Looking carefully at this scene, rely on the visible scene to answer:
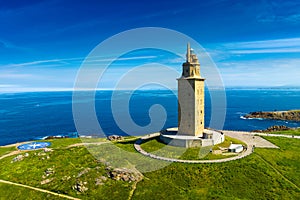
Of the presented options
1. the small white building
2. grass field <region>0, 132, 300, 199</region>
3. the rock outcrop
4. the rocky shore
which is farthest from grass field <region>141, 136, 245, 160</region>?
the rocky shore

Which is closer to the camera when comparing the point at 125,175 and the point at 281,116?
the point at 125,175

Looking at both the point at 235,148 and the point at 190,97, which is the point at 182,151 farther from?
the point at 190,97

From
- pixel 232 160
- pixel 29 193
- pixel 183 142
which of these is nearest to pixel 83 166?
pixel 29 193

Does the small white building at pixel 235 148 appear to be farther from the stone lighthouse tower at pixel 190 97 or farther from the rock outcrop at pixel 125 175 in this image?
the rock outcrop at pixel 125 175

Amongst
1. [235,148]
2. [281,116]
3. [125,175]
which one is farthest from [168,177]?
[281,116]

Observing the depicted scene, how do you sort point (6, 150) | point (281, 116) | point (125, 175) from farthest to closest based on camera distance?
point (281, 116) < point (6, 150) < point (125, 175)

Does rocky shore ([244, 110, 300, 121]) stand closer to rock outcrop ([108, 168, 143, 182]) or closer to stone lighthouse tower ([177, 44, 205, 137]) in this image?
stone lighthouse tower ([177, 44, 205, 137])

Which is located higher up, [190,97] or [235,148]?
[190,97]
